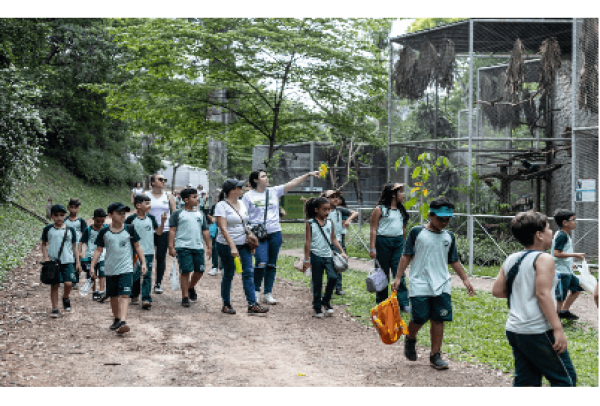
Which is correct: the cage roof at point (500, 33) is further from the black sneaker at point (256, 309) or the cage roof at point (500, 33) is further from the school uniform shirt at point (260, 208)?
the black sneaker at point (256, 309)

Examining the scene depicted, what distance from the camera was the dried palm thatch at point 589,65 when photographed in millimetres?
11383

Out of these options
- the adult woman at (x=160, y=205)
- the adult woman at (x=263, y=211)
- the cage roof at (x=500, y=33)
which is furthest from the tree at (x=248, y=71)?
the adult woman at (x=263, y=211)

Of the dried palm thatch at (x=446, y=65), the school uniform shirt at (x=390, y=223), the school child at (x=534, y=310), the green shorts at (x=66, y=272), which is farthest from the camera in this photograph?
the dried palm thatch at (x=446, y=65)

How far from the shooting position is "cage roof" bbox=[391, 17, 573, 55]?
12325 mm

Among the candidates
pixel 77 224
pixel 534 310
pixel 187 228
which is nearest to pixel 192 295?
pixel 187 228

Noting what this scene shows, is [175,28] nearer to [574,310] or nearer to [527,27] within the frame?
[527,27]

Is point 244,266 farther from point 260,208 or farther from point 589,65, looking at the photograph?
point 589,65

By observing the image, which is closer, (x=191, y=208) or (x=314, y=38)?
(x=191, y=208)

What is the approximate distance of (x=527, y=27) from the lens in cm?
1276

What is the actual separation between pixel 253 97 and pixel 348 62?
350 cm

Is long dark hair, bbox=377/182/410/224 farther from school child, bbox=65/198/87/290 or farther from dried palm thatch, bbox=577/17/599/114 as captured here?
dried palm thatch, bbox=577/17/599/114

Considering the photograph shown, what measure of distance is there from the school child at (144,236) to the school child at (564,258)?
5185 millimetres

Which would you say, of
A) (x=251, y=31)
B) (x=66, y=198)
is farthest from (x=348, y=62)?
(x=66, y=198)

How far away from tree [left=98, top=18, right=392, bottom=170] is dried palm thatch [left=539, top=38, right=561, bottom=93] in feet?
15.5
